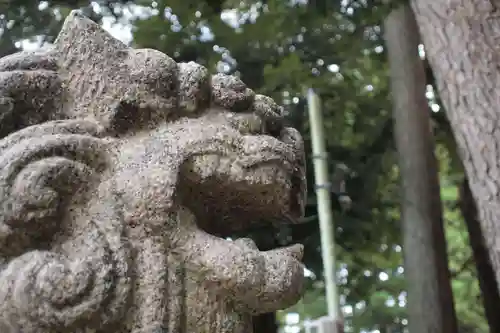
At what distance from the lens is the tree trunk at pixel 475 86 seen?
212 centimetres

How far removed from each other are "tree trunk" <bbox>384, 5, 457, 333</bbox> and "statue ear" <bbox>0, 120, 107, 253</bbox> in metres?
2.45

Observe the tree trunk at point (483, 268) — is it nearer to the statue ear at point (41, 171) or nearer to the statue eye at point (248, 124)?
the statue eye at point (248, 124)

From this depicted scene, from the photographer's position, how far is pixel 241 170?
0.84 m

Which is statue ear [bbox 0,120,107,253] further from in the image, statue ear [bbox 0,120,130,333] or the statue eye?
the statue eye

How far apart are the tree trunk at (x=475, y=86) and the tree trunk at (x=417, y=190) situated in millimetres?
952

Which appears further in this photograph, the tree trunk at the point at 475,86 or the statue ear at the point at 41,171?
the tree trunk at the point at 475,86

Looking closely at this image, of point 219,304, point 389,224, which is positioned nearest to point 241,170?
point 219,304

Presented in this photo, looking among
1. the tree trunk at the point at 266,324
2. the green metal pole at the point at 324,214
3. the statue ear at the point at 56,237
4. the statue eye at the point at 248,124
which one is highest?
the green metal pole at the point at 324,214

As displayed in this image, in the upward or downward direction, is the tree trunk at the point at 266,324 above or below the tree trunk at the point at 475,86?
below

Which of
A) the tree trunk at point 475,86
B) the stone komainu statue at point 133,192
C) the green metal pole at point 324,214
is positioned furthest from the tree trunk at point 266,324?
the stone komainu statue at point 133,192

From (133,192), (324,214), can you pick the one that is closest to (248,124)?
(133,192)

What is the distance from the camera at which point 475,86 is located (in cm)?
220

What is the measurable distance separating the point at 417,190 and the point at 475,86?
3.64 ft

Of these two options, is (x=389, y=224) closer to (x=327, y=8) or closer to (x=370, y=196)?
(x=370, y=196)
